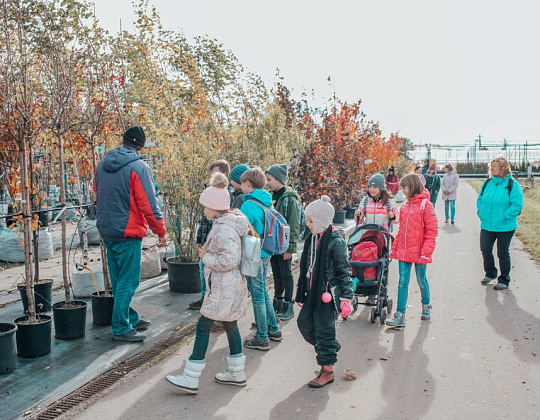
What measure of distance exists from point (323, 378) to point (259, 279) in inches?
47.9

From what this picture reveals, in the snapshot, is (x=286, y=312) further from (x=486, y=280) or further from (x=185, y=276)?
(x=486, y=280)

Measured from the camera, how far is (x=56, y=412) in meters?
4.04

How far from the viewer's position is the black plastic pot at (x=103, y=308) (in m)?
6.03

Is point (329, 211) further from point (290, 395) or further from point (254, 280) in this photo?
point (290, 395)

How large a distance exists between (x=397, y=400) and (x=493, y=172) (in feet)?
16.2

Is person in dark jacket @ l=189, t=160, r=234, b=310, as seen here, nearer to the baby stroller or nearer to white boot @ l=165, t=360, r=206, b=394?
white boot @ l=165, t=360, r=206, b=394

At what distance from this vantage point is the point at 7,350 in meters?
4.64

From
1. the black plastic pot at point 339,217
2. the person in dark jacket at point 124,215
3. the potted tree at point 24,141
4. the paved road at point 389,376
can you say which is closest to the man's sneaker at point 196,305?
the paved road at point 389,376

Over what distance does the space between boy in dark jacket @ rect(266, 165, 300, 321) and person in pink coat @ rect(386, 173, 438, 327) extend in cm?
119

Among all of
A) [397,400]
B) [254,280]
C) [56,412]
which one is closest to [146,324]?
[254,280]

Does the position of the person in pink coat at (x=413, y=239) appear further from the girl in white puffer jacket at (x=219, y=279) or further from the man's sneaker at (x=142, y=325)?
the man's sneaker at (x=142, y=325)

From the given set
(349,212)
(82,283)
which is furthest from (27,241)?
(349,212)

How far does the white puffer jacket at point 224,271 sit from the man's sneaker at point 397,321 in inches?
96.0

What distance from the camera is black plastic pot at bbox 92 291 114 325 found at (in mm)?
6031
